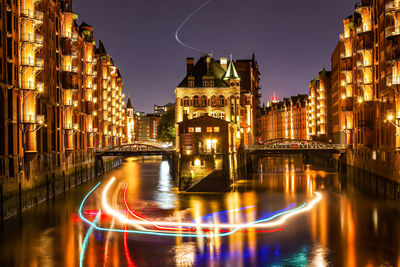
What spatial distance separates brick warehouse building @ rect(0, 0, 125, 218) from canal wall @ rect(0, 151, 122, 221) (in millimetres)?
74

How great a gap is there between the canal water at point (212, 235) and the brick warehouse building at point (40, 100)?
3181 millimetres

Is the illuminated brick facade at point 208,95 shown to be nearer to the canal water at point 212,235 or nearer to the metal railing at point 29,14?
the canal water at point 212,235

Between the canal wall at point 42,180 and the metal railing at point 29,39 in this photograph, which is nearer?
the canal wall at point 42,180

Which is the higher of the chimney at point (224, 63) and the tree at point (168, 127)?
the chimney at point (224, 63)

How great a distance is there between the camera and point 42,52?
5031cm

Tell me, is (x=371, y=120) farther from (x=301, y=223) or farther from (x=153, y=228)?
(x=153, y=228)

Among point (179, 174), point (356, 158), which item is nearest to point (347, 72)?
point (356, 158)

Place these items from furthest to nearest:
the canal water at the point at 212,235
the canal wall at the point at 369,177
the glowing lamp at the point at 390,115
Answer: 1. the canal wall at the point at 369,177
2. the glowing lamp at the point at 390,115
3. the canal water at the point at 212,235

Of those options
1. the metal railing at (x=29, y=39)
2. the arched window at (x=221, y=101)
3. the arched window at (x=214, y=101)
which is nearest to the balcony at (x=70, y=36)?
the metal railing at (x=29, y=39)

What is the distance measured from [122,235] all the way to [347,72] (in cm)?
5111

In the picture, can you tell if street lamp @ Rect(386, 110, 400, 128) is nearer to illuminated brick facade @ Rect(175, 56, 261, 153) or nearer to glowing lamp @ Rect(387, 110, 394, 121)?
glowing lamp @ Rect(387, 110, 394, 121)

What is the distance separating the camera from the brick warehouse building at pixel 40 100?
3762 centimetres

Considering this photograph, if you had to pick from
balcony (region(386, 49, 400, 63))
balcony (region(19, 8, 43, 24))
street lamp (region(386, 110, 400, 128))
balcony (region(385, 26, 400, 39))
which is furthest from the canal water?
balcony (region(19, 8, 43, 24))

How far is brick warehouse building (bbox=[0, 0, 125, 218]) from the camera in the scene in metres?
37.6
